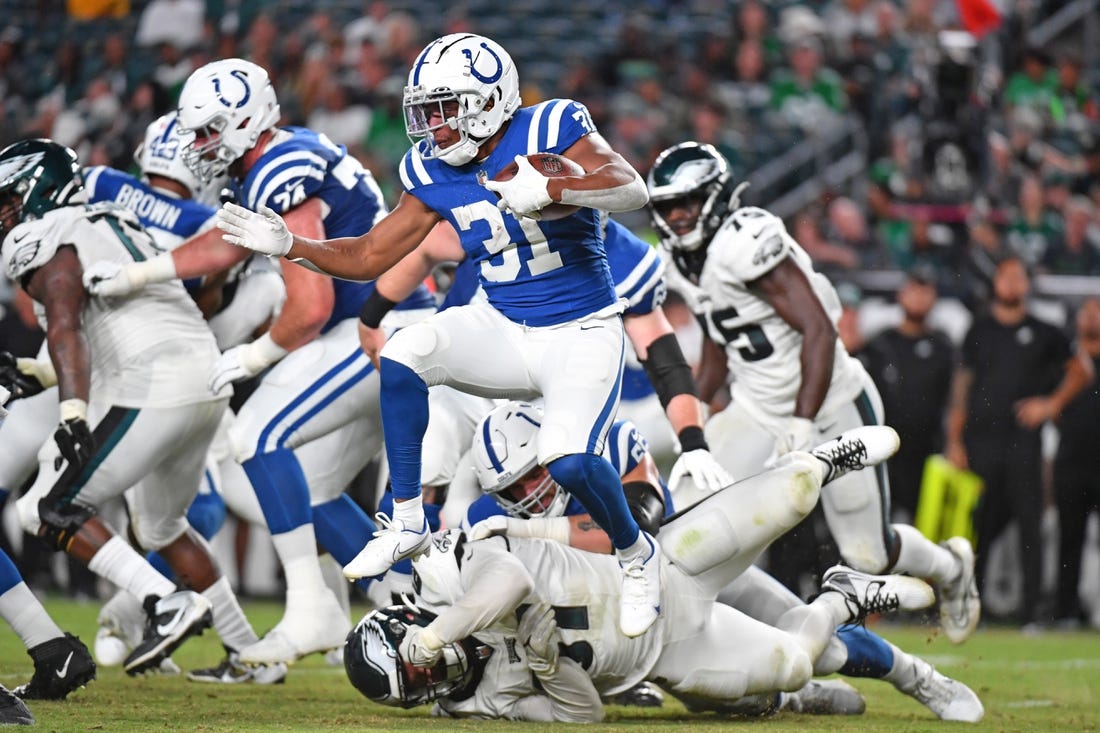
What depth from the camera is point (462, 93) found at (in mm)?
4738

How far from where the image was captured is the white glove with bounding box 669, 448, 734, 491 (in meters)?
5.50

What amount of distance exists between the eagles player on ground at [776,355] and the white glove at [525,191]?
190 centimetres

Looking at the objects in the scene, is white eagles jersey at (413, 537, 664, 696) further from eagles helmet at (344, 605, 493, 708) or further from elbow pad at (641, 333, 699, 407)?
elbow pad at (641, 333, 699, 407)

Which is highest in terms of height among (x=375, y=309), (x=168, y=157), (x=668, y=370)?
(x=168, y=157)

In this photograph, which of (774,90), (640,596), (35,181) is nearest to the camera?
(640,596)

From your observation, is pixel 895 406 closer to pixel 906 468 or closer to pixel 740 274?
pixel 906 468

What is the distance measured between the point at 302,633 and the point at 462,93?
2.06 m

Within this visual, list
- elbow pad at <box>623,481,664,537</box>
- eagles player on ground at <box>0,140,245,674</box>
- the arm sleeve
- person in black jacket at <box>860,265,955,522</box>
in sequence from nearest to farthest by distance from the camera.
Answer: the arm sleeve < elbow pad at <box>623,481,664,537</box> < eagles player on ground at <box>0,140,245,674</box> < person in black jacket at <box>860,265,955,522</box>

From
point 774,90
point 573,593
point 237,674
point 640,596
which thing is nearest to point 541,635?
point 573,593

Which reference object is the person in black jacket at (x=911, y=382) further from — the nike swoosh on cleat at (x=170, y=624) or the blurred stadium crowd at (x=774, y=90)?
the nike swoosh on cleat at (x=170, y=624)

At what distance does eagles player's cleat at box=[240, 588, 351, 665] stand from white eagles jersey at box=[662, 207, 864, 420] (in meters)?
1.87

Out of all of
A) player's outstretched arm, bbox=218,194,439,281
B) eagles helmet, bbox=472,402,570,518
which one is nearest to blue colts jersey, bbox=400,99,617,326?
player's outstretched arm, bbox=218,194,439,281

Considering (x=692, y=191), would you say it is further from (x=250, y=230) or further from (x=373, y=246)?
(x=250, y=230)

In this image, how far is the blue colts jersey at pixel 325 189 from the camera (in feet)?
19.2
